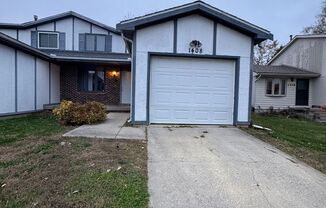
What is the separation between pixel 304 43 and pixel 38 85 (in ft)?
60.3

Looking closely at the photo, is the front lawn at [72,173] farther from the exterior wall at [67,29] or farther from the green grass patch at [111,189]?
the exterior wall at [67,29]

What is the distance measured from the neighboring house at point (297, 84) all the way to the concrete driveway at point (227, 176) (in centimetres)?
1214

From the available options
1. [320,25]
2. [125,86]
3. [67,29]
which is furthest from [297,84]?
[67,29]

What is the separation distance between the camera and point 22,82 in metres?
11.4

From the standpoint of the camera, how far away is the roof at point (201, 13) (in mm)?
8352

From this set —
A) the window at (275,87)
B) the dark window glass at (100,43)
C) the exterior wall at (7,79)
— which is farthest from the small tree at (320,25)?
the exterior wall at (7,79)

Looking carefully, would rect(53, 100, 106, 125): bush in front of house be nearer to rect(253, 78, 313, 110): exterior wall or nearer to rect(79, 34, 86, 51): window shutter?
rect(79, 34, 86, 51): window shutter

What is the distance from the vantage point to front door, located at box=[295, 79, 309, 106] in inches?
734

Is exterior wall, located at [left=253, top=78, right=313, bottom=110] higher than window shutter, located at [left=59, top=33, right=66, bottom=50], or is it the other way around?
window shutter, located at [left=59, top=33, right=66, bottom=50]

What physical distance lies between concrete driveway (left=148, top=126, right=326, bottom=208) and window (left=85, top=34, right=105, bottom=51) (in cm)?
1251

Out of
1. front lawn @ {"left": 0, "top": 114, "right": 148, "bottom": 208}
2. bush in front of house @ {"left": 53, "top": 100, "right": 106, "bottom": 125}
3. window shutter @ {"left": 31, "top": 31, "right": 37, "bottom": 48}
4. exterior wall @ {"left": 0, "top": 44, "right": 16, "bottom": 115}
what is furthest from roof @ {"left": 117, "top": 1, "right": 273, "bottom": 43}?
window shutter @ {"left": 31, "top": 31, "right": 37, "bottom": 48}

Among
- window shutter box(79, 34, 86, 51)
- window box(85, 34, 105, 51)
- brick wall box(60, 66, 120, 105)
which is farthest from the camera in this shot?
window box(85, 34, 105, 51)

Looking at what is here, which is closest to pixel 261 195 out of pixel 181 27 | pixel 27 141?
pixel 27 141

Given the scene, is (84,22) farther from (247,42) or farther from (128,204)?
(128,204)
